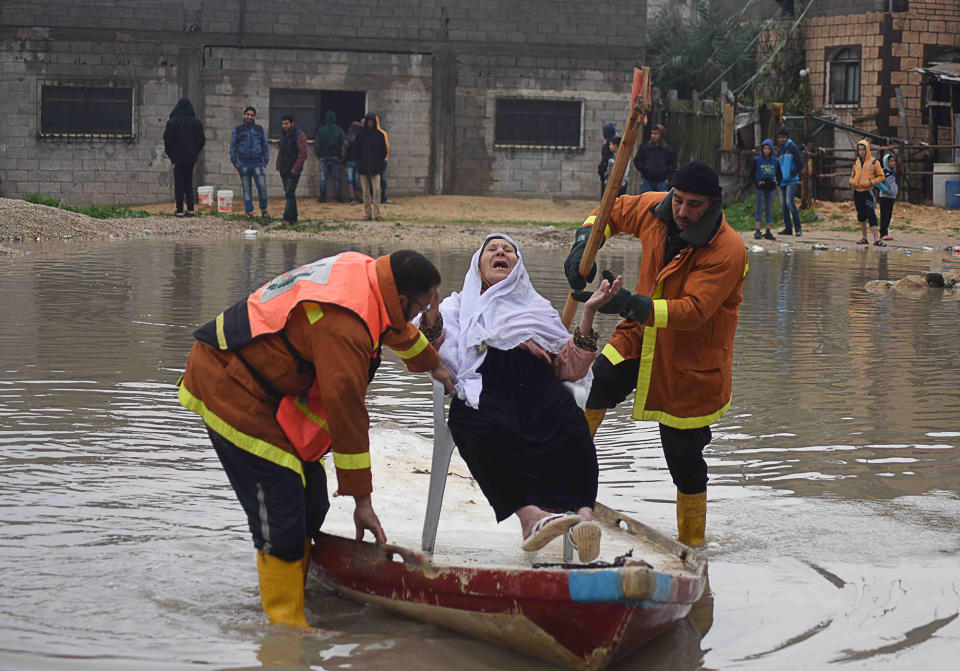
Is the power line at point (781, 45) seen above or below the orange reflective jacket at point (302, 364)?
above

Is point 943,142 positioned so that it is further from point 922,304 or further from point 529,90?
point 922,304

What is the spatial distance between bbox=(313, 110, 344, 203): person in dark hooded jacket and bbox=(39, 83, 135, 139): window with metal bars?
12.2 feet

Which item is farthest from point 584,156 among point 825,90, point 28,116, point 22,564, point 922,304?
point 22,564

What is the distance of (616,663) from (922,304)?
9.65 meters

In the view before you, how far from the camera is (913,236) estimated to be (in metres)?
21.1

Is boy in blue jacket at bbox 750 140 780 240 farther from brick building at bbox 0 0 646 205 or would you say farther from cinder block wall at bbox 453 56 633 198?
brick building at bbox 0 0 646 205

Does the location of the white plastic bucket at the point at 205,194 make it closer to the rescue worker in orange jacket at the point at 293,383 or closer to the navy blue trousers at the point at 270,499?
the rescue worker in orange jacket at the point at 293,383

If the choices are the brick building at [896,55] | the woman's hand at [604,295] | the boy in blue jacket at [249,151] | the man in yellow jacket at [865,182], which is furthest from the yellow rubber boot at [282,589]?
the brick building at [896,55]

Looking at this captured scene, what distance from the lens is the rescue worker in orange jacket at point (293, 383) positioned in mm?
4113

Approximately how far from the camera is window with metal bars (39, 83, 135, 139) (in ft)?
78.9

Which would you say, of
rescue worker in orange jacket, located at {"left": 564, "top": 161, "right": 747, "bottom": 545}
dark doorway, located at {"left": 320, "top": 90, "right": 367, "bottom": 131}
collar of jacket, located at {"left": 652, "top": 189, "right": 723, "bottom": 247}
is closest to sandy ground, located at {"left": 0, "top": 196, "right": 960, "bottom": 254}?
dark doorway, located at {"left": 320, "top": 90, "right": 367, "bottom": 131}

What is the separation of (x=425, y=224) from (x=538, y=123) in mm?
5319

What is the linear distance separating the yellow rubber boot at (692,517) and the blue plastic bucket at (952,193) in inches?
825

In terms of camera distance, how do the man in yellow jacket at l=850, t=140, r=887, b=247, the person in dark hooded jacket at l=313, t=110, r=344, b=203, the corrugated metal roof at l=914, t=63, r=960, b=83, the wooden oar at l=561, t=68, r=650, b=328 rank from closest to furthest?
the wooden oar at l=561, t=68, r=650, b=328 < the man in yellow jacket at l=850, t=140, r=887, b=247 < the person in dark hooded jacket at l=313, t=110, r=344, b=203 < the corrugated metal roof at l=914, t=63, r=960, b=83
